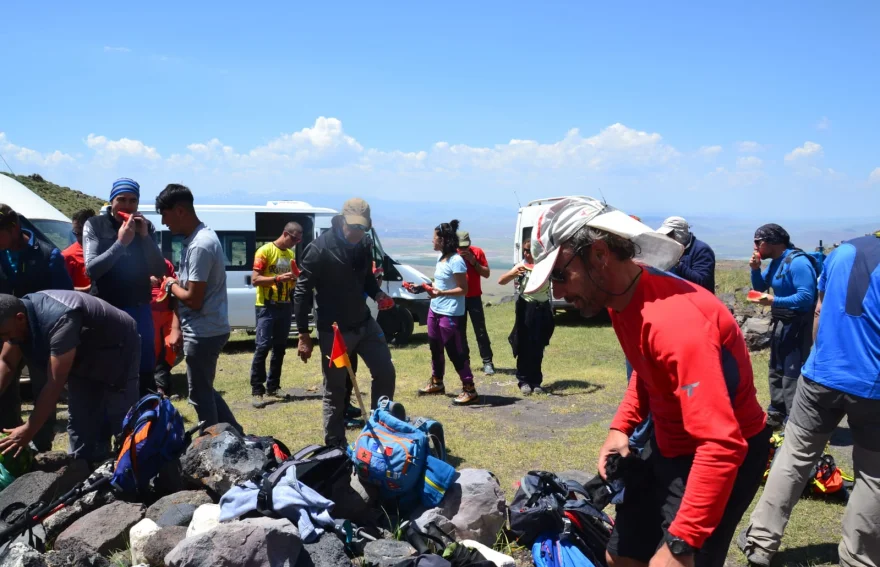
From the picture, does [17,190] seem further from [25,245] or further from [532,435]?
[532,435]

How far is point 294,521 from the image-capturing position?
3596 mm

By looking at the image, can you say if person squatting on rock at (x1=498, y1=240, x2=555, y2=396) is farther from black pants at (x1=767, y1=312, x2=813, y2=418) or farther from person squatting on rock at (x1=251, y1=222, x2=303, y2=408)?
person squatting on rock at (x1=251, y1=222, x2=303, y2=408)

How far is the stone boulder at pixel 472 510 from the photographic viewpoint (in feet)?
13.0

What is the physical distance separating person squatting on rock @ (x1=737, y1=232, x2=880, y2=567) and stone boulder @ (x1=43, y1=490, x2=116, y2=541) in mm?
3833

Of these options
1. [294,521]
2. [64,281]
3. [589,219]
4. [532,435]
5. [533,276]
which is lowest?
[532,435]

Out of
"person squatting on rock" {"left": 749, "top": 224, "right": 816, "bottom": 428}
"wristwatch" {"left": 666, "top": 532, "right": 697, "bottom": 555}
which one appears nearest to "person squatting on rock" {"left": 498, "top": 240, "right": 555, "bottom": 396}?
"person squatting on rock" {"left": 749, "top": 224, "right": 816, "bottom": 428}

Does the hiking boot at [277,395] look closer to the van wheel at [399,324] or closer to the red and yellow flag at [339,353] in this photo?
the red and yellow flag at [339,353]

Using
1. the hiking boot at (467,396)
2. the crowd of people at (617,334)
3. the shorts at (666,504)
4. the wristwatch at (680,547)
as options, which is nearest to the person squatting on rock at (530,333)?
the crowd of people at (617,334)

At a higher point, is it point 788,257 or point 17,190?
point 17,190

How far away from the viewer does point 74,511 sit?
4.12m

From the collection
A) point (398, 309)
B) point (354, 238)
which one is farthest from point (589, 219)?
point (398, 309)

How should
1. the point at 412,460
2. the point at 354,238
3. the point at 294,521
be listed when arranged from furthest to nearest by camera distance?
1. the point at 354,238
2. the point at 412,460
3. the point at 294,521

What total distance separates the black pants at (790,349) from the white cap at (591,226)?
4.69 meters

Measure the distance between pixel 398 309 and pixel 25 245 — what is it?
744cm
